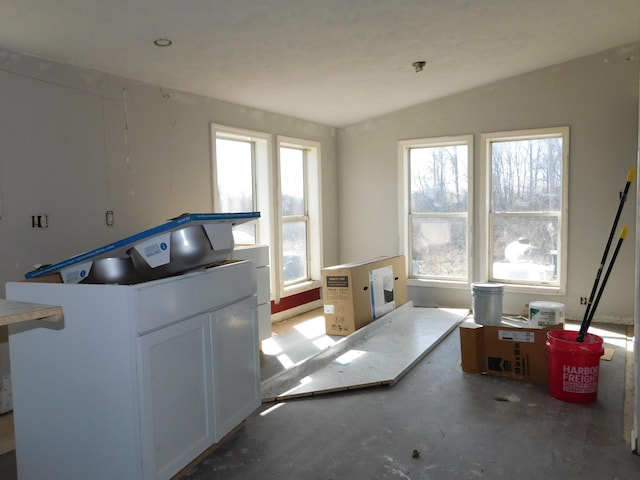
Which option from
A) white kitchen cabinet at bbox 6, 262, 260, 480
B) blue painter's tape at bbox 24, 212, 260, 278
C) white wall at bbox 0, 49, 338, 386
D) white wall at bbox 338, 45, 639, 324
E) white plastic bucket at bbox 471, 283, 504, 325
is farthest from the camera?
white plastic bucket at bbox 471, 283, 504, 325

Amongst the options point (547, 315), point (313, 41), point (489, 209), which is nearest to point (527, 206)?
point (489, 209)

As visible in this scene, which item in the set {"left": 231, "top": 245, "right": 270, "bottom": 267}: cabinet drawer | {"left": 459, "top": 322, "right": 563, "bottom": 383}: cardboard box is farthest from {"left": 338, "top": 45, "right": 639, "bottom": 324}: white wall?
{"left": 231, "top": 245, "right": 270, "bottom": 267}: cabinet drawer

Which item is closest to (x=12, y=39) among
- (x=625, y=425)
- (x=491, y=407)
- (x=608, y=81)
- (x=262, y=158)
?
(x=262, y=158)

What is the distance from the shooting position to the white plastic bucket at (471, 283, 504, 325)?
4.95m

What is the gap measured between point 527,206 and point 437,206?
97cm

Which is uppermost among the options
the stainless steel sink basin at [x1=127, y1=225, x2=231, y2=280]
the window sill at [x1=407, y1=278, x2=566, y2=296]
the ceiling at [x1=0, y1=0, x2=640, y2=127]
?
the ceiling at [x1=0, y1=0, x2=640, y2=127]

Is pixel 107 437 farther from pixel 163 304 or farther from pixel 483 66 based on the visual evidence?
pixel 483 66

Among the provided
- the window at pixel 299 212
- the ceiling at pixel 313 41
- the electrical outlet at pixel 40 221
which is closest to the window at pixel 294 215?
the window at pixel 299 212

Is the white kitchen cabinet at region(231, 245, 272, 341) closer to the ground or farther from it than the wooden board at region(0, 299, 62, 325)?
closer to the ground

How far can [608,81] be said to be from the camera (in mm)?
4809

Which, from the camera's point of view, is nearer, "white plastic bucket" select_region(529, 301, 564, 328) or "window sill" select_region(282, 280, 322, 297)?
"white plastic bucket" select_region(529, 301, 564, 328)

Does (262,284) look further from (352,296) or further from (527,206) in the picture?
Result: (527,206)

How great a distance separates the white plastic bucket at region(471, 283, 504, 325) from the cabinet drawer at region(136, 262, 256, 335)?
2.88 meters

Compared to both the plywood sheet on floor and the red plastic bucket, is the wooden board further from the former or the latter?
the red plastic bucket
